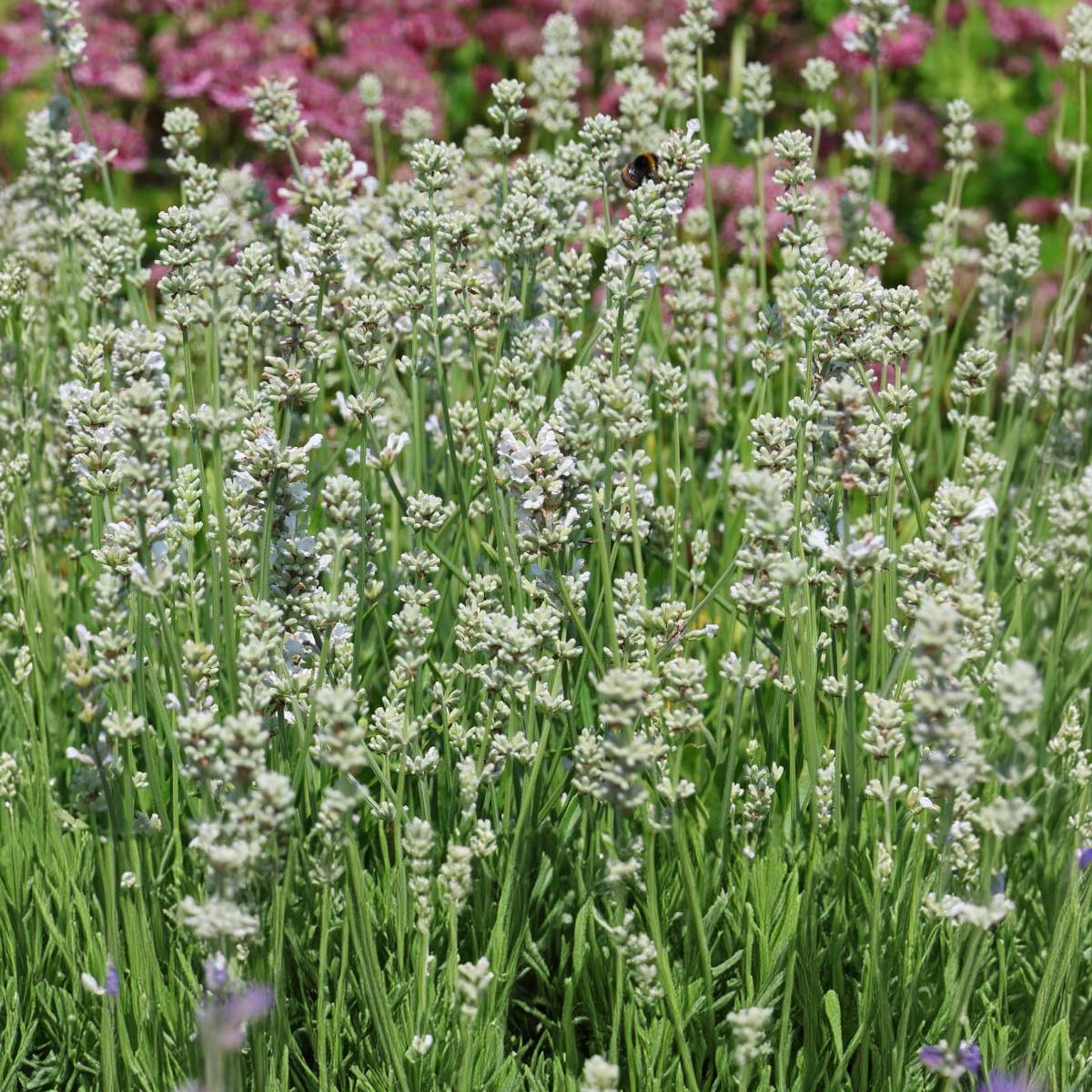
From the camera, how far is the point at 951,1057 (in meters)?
1.80

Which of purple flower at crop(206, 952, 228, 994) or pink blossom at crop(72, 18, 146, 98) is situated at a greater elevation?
pink blossom at crop(72, 18, 146, 98)

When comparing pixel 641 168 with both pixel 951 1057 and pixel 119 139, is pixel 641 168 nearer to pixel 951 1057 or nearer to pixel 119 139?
pixel 951 1057

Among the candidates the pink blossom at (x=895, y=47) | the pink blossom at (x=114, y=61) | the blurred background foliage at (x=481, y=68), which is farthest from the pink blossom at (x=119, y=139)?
the pink blossom at (x=895, y=47)

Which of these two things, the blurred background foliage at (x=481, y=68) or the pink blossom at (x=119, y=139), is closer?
the pink blossom at (x=119, y=139)

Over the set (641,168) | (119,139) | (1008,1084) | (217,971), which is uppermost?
(641,168)

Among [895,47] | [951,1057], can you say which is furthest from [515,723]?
[895,47]

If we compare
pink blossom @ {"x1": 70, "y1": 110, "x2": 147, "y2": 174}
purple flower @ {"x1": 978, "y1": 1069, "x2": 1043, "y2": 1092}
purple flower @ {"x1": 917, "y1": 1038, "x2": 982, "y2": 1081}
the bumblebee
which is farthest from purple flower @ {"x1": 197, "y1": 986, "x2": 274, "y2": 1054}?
pink blossom @ {"x1": 70, "y1": 110, "x2": 147, "y2": 174}

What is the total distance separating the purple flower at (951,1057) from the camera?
5.89ft

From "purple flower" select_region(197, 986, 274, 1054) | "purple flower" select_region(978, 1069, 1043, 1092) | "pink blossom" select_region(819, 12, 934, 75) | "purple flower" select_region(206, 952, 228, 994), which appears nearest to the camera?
"purple flower" select_region(197, 986, 274, 1054)

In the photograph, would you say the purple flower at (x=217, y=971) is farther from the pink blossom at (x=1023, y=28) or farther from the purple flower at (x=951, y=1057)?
the pink blossom at (x=1023, y=28)

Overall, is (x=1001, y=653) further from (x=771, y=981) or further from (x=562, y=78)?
(x=562, y=78)

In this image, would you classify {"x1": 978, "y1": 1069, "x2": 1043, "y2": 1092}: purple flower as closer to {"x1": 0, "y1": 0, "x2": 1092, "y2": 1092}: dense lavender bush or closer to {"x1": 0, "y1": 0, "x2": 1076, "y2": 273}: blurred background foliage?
{"x1": 0, "y1": 0, "x2": 1092, "y2": 1092}: dense lavender bush

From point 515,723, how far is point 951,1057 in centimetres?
81

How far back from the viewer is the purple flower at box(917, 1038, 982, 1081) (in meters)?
1.79
